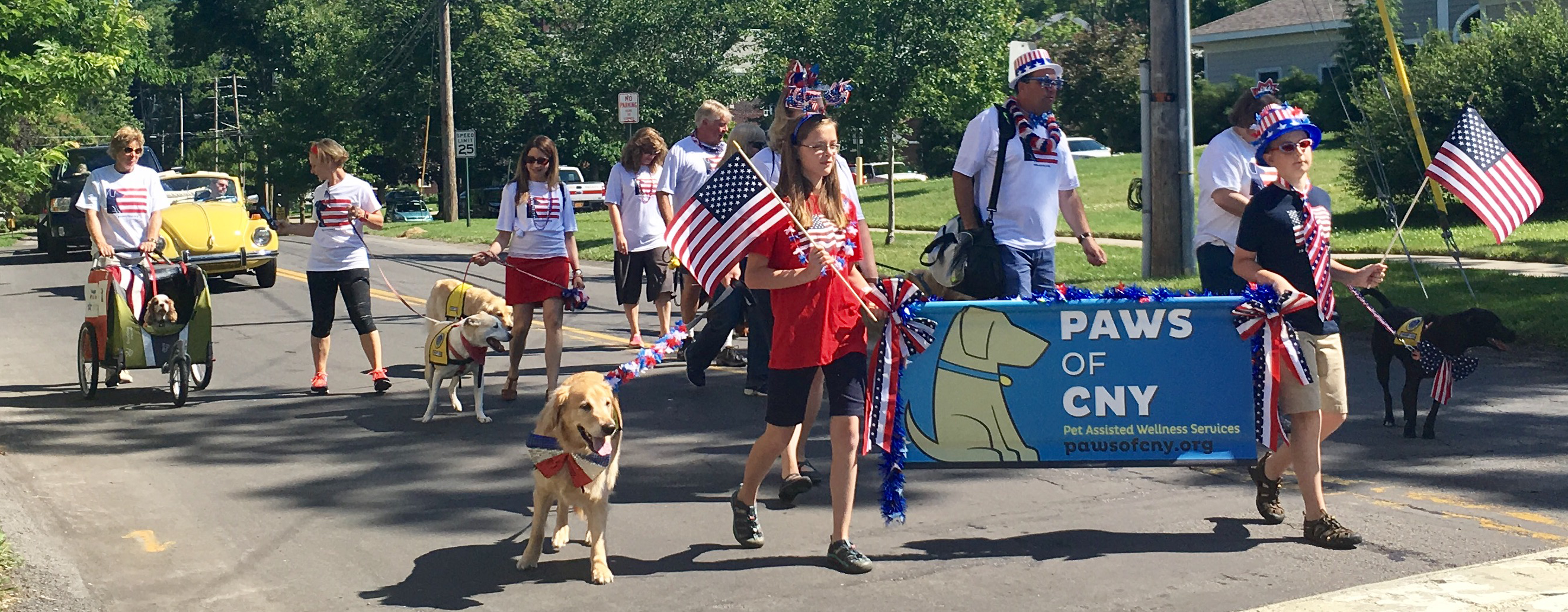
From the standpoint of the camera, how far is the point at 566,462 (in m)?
5.61

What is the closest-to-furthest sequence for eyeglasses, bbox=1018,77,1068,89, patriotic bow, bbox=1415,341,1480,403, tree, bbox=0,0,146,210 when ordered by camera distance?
1. eyeglasses, bbox=1018,77,1068,89
2. patriotic bow, bbox=1415,341,1480,403
3. tree, bbox=0,0,146,210

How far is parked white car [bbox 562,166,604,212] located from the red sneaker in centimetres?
3136

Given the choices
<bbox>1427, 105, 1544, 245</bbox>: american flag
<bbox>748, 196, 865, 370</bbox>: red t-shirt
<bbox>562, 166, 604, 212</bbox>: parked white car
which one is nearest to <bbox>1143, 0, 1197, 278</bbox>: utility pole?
<bbox>1427, 105, 1544, 245</bbox>: american flag

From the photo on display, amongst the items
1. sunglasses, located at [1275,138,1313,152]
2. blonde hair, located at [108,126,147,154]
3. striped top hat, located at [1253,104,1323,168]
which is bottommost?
sunglasses, located at [1275,138,1313,152]

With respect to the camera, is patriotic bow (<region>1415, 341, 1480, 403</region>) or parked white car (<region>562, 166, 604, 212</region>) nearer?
patriotic bow (<region>1415, 341, 1480, 403</region>)

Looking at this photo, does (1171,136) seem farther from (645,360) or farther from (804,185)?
(645,360)

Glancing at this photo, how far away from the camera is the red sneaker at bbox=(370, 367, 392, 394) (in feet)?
33.4

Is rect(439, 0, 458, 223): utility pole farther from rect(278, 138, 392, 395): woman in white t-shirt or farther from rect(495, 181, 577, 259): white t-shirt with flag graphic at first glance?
rect(495, 181, 577, 259): white t-shirt with flag graphic

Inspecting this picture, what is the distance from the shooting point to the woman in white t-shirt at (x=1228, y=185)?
704 centimetres

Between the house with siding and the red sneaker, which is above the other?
the house with siding

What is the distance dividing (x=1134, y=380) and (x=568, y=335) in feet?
25.5

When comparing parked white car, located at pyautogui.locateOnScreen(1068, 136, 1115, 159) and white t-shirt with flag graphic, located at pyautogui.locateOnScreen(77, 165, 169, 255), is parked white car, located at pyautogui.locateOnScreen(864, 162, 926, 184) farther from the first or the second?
white t-shirt with flag graphic, located at pyautogui.locateOnScreen(77, 165, 169, 255)

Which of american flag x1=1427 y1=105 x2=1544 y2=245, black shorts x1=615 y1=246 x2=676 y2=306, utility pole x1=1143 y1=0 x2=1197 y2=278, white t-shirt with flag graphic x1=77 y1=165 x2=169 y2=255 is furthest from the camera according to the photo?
utility pole x1=1143 y1=0 x2=1197 y2=278

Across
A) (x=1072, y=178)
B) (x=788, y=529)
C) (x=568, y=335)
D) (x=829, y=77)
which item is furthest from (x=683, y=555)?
(x=829, y=77)
